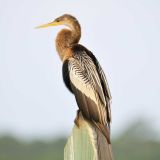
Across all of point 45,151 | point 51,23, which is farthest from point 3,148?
point 51,23

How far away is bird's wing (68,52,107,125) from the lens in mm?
7047

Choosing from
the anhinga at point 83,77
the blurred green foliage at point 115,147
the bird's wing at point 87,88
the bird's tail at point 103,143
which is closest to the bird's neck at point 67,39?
the anhinga at point 83,77

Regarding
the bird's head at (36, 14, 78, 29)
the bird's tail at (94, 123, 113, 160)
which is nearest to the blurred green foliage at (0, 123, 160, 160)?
the bird's head at (36, 14, 78, 29)

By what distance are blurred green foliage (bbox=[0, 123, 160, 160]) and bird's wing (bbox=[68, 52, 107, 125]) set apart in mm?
23472

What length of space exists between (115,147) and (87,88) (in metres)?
28.3

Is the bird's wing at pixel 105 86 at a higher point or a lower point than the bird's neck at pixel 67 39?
lower


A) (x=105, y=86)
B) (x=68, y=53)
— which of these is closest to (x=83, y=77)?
(x=105, y=86)

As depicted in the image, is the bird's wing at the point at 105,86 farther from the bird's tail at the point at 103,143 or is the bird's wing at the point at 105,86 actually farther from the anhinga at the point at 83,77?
the bird's tail at the point at 103,143

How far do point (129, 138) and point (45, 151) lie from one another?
203 inches

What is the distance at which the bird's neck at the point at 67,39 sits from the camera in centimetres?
809

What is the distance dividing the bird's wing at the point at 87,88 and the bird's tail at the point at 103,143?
0.60 ft

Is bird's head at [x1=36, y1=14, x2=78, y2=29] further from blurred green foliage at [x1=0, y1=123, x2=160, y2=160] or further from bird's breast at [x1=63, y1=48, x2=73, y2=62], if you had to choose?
blurred green foliage at [x1=0, y1=123, x2=160, y2=160]

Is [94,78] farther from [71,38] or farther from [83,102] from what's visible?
[71,38]

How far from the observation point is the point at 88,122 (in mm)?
6910
